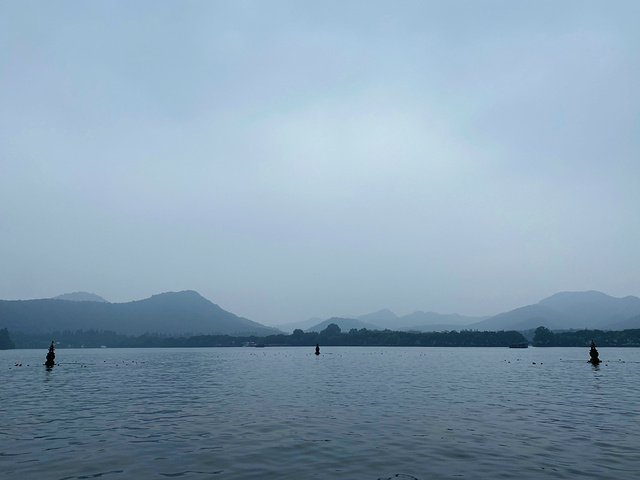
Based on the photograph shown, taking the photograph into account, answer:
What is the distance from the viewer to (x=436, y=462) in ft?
66.7

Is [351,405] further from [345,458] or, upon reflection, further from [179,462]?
[179,462]

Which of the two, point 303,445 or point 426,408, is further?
point 426,408

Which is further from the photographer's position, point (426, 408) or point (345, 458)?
point (426, 408)

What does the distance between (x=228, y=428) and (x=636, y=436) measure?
24.3 meters

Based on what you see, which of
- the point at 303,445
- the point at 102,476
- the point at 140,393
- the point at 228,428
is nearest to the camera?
the point at 102,476

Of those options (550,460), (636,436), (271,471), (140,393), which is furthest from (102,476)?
(140,393)

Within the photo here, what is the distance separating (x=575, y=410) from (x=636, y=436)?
33.8 feet

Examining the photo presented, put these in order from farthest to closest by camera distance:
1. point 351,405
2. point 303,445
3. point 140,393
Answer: point 140,393 < point 351,405 < point 303,445

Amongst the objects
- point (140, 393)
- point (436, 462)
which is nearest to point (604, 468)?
point (436, 462)

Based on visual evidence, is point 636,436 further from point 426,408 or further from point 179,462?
point 179,462

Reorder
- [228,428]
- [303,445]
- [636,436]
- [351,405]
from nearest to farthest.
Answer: [303,445] < [636,436] < [228,428] < [351,405]

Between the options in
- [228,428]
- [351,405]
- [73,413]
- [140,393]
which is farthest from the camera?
[140,393]

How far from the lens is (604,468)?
754 inches

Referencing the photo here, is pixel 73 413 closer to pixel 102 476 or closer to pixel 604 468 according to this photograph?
pixel 102 476
